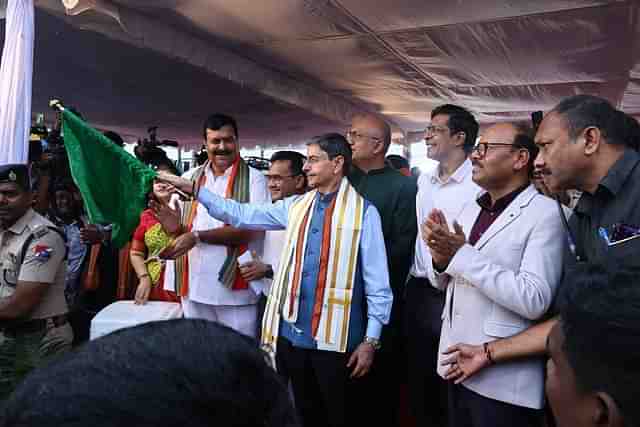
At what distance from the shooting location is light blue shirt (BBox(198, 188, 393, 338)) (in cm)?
238

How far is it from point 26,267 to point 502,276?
7.52 ft

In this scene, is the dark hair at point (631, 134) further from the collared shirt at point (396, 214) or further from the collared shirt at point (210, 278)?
the collared shirt at point (210, 278)

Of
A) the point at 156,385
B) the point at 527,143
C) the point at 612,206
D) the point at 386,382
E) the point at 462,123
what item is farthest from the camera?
the point at 462,123

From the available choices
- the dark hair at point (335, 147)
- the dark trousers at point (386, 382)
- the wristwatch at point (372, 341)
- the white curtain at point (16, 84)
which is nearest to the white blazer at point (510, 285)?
the wristwatch at point (372, 341)

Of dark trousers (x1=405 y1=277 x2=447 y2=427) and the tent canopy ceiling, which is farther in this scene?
the tent canopy ceiling

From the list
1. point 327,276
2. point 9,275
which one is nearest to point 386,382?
point 327,276

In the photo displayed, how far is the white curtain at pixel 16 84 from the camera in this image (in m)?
2.61

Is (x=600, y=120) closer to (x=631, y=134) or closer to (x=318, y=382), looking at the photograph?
(x=631, y=134)

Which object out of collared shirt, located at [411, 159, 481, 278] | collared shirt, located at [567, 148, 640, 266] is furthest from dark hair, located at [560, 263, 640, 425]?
collared shirt, located at [411, 159, 481, 278]

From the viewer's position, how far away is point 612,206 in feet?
5.28

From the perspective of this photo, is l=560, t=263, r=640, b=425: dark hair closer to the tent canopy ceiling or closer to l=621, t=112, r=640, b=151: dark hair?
l=621, t=112, r=640, b=151: dark hair

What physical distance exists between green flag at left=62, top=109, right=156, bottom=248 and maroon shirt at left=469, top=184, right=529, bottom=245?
1.60m

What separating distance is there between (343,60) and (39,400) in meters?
4.45

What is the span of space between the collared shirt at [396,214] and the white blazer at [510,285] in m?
1.00
